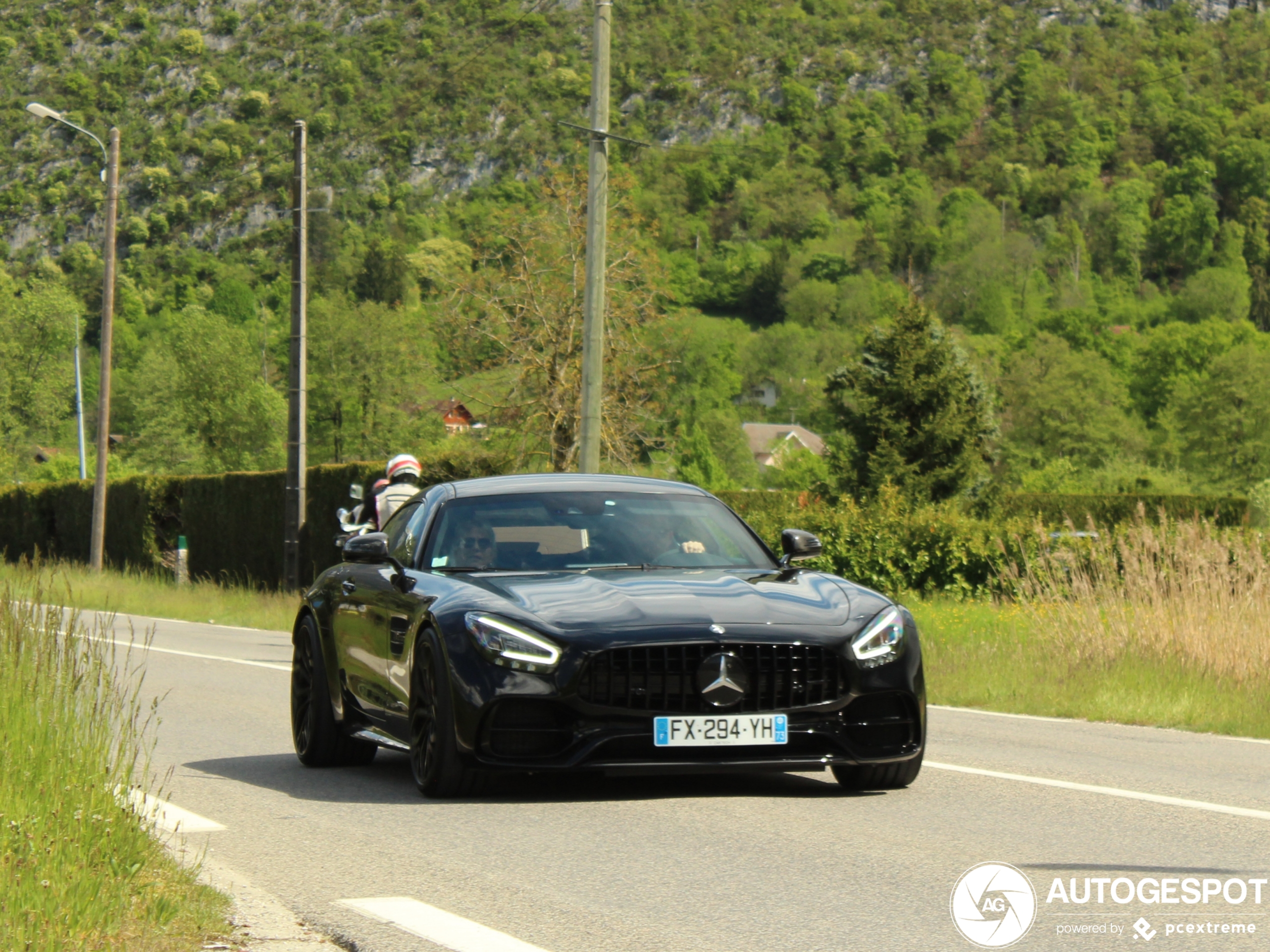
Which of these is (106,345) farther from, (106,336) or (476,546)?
(476,546)

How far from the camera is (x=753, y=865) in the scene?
255 inches

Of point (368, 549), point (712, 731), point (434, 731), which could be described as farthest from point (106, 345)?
point (712, 731)

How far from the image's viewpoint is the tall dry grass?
13.3m

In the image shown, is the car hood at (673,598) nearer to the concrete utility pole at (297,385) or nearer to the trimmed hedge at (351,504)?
the trimmed hedge at (351,504)

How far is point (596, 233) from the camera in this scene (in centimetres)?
2264

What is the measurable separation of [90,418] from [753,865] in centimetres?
12196

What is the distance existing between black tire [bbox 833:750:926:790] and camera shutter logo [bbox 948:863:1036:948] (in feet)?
6.00

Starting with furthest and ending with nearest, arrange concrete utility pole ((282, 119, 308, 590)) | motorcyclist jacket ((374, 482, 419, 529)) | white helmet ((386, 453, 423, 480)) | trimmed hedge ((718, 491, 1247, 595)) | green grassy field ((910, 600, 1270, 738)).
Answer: concrete utility pole ((282, 119, 308, 590)), trimmed hedge ((718, 491, 1247, 595)), white helmet ((386, 453, 423, 480)), motorcyclist jacket ((374, 482, 419, 529)), green grassy field ((910, 600, 1270, 738))

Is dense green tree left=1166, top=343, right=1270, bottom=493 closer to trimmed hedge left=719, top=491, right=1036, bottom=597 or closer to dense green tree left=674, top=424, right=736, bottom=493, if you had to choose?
dense green tree left=674, top=424, right=736, bottom=493

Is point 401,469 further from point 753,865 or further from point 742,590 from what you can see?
point 753,865

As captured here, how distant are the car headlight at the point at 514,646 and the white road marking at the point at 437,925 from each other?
1693mm

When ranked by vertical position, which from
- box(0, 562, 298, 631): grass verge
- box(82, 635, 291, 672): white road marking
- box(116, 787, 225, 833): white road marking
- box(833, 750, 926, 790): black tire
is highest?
box(833, 750, 926, 790): black tire

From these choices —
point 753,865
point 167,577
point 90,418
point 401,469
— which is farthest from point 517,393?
point 90,418

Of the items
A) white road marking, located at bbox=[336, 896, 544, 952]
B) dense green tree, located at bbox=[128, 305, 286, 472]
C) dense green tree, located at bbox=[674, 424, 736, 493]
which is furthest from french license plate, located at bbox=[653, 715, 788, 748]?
dense green tree, located at bbox=[674, 424, 736, 493]
